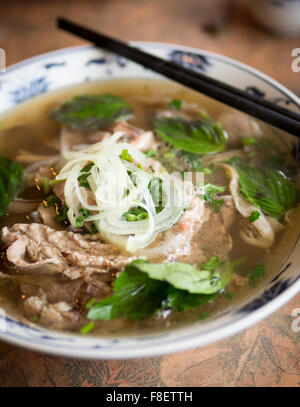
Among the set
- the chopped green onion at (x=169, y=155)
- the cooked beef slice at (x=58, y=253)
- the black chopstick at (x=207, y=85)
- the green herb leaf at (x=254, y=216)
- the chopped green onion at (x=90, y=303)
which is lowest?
the chopped green onion at (x=90, y=303)

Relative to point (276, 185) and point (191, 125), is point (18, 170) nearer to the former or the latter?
point (191, 125)

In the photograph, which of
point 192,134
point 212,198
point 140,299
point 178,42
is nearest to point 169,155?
point 192,134

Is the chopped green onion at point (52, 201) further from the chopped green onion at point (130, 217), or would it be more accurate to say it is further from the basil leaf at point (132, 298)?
the basil leaf at point (132, 298)

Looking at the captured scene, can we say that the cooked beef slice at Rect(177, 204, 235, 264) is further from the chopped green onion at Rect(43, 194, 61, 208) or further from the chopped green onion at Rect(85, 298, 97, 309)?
the chopped green onion at Rect(43, 194, 61, 208)

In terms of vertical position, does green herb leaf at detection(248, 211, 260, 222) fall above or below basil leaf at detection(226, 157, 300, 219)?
below

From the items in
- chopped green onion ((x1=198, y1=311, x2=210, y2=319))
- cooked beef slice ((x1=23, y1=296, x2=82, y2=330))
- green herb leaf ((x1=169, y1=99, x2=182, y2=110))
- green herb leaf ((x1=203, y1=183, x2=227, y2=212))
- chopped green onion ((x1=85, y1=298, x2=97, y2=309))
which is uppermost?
green herb leaf ((x1=169, y1=99, x2=182, y2=110))

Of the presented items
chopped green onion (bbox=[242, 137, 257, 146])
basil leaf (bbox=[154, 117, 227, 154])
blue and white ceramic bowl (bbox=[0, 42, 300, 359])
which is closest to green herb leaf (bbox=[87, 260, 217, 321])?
blue and white ceramic bowl (bbox=[0, 42, 300, 359])

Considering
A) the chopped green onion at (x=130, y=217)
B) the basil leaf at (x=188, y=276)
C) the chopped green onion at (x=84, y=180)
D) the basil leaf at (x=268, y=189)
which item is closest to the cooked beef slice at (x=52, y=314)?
the basil leaf at (x=188, y=276)
